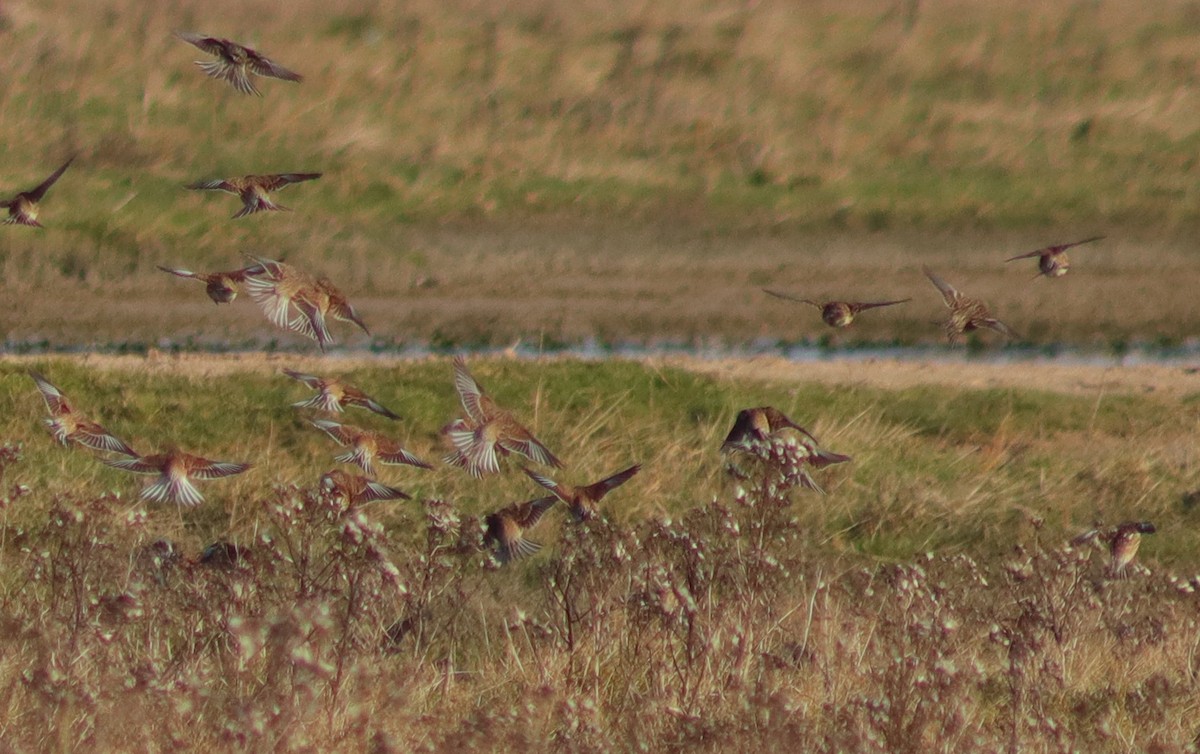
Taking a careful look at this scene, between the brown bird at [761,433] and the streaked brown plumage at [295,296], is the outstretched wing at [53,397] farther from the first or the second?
the brown bird at [761,433]

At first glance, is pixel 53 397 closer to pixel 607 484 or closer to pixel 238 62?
pixel 238 62

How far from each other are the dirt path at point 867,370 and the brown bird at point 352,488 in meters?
4.85

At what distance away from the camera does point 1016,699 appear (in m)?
5.87

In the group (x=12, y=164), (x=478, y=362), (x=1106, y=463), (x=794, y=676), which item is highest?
(x=794, y=676)

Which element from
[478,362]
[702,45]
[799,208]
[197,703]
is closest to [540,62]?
[702,45]

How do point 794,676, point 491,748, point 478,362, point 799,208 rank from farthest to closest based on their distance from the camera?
point 799,208 → point 478,362 → point 794,676 → point 491,748

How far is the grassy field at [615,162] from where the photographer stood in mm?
14617

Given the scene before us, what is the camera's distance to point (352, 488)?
6.24 meters

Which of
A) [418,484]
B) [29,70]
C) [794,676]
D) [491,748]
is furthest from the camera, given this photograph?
[29,70]

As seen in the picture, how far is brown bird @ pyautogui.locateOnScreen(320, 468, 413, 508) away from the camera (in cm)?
609

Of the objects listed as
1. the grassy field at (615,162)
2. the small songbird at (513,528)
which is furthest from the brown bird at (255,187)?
the grassy field at (615,162)

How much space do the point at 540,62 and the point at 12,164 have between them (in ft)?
13.6

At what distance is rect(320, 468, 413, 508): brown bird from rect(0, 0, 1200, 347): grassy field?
7193mm

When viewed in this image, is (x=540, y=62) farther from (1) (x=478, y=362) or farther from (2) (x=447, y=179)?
(1) (x=478, y=362)
